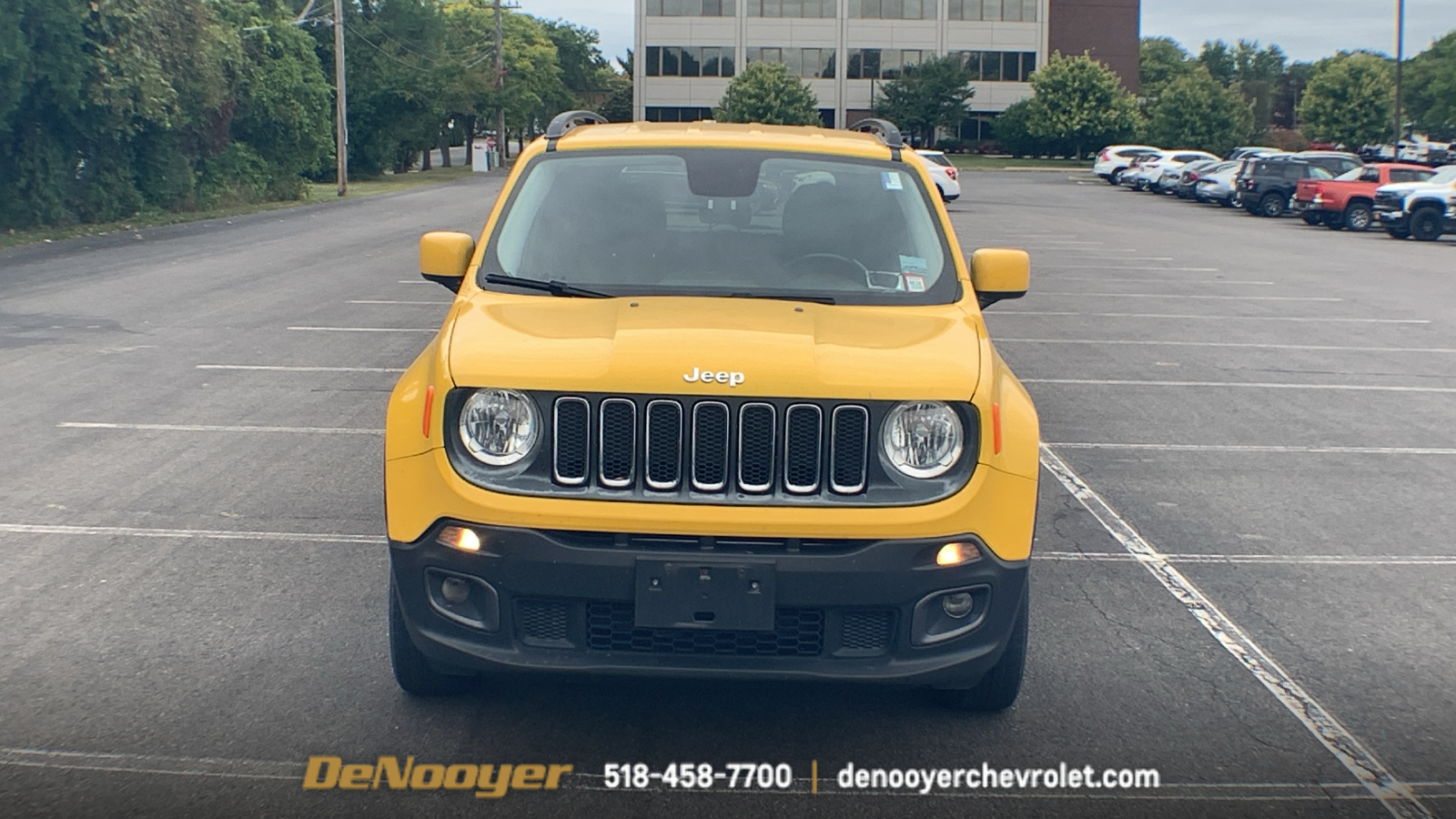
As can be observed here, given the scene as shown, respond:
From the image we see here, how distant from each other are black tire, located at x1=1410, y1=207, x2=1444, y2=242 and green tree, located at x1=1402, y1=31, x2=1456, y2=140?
2215 inches

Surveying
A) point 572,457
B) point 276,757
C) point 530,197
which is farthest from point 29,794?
point 530,197

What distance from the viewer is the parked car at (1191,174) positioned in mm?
49281

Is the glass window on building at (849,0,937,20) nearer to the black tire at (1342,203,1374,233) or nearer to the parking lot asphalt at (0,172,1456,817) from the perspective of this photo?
the black tire at (1342,203,1374,233)

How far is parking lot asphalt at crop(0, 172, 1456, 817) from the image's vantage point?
437cm

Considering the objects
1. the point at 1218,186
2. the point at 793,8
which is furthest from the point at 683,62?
the point at 1218,186

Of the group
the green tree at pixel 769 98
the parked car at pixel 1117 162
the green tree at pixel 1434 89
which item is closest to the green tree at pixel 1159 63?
the green tree at pixel 1434 89

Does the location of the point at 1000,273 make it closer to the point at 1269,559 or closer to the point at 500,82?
the point at 1269,559

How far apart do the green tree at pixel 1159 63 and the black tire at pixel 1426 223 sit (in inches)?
4384

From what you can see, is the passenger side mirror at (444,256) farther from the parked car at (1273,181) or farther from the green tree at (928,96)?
the green tree at (928,96)

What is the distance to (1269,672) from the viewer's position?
17.6ft

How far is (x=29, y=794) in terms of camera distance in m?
4.11

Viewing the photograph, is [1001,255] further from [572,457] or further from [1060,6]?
[1060,6]

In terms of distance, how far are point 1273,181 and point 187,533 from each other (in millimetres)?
38727

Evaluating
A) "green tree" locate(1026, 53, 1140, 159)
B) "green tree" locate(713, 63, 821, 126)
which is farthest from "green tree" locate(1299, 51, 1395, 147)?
"green tree" locate(713, 63, 821, 126)
